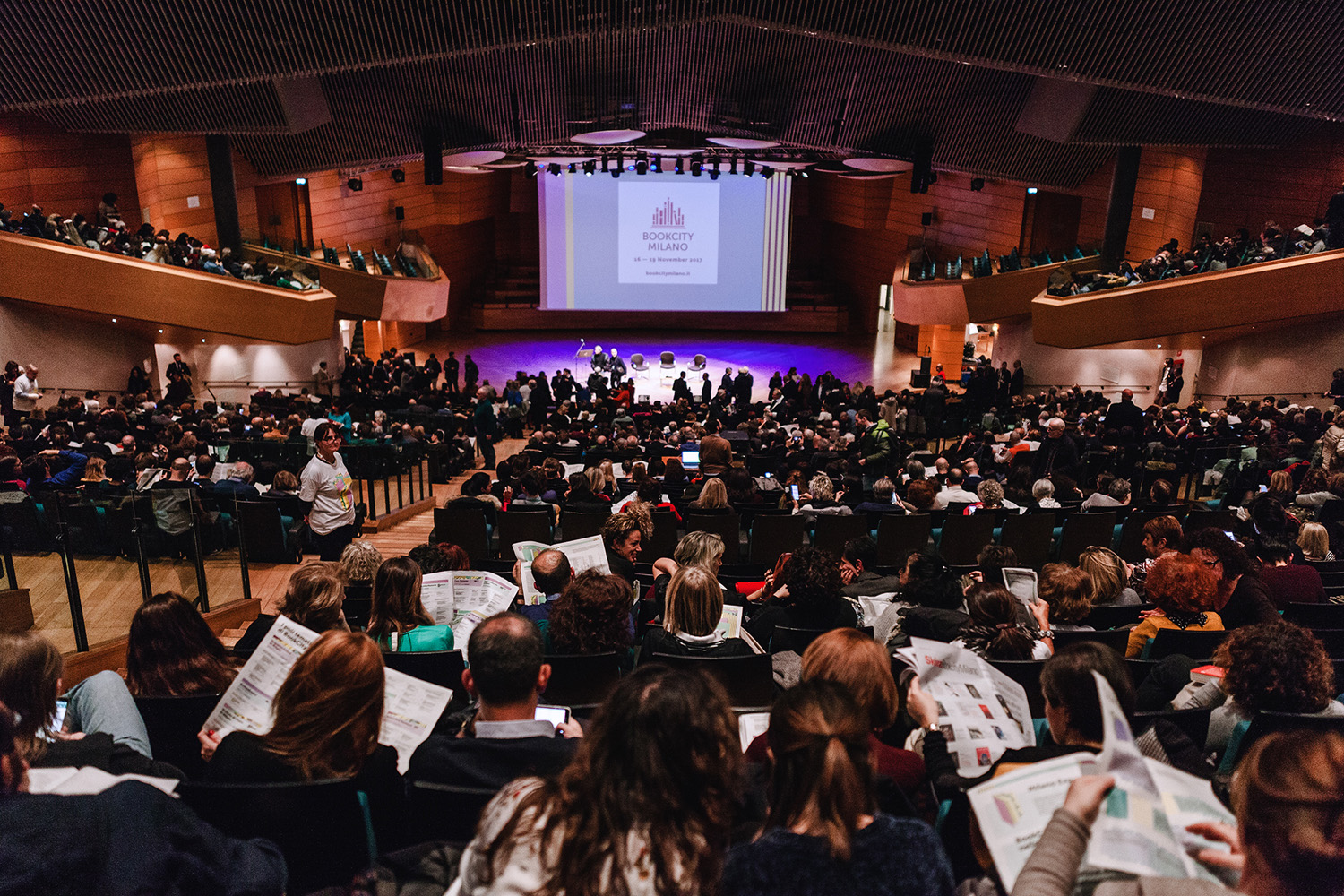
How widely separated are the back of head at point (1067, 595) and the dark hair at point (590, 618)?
2.08 m

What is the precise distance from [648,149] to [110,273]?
1130 cm

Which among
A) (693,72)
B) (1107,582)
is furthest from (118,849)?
(693,72)

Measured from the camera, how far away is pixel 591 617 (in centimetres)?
397

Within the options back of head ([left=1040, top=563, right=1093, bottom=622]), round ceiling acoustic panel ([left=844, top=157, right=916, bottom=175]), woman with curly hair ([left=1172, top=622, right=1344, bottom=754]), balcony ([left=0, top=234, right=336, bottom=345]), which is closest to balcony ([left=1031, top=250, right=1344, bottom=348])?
round ceiling acoustic panel ([left=844, top=157, right=916, bottom=175])

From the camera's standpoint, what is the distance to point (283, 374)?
1895 centimetres

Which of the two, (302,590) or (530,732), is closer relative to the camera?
(530,732)

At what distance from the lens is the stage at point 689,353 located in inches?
919

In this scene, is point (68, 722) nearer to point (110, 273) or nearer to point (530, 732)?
point (530, 732)

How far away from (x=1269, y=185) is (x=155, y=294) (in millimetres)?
19940

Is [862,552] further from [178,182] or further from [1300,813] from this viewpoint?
[178,182]

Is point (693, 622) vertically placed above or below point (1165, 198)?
below

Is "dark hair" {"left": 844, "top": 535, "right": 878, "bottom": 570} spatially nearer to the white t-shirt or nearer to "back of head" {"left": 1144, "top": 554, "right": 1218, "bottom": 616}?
"back of head" {"left": 1144, "top": 554, "right": 1218, "bottom": 616}

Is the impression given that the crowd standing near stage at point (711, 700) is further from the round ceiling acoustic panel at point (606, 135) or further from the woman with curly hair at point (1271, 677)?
the round ceiling acoustic panel at point (606, 135)

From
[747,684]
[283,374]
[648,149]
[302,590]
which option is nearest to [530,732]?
[747,684]
